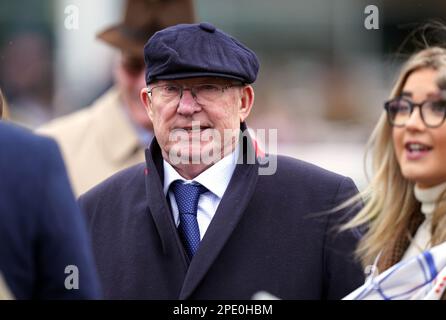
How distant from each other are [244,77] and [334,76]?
4945 millimetres

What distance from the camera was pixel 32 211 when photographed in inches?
80.4

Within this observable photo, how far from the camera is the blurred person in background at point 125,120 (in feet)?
14.2

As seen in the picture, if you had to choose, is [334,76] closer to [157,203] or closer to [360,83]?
[360,83]

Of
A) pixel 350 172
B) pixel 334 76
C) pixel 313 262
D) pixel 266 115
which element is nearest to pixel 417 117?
pixel 313 262

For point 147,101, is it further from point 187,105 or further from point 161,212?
point 161,212

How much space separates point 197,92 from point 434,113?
682 millimetres

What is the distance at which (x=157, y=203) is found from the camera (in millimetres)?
2705

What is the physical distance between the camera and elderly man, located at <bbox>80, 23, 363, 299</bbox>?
2.67 m

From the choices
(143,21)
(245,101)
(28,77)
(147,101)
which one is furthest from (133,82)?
(28,77)

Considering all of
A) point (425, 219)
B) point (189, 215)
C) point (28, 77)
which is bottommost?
point (28, 77)

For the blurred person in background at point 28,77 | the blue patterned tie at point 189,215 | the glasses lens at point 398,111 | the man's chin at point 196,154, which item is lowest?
the blurred person in background at point 28,77

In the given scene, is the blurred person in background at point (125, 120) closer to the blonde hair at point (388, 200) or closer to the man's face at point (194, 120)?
the blonde hair at point (388, 200)

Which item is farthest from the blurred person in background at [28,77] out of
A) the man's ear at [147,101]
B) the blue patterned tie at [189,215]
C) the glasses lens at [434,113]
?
the glasses lens at [434,113]

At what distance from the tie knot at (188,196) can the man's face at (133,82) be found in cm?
170
